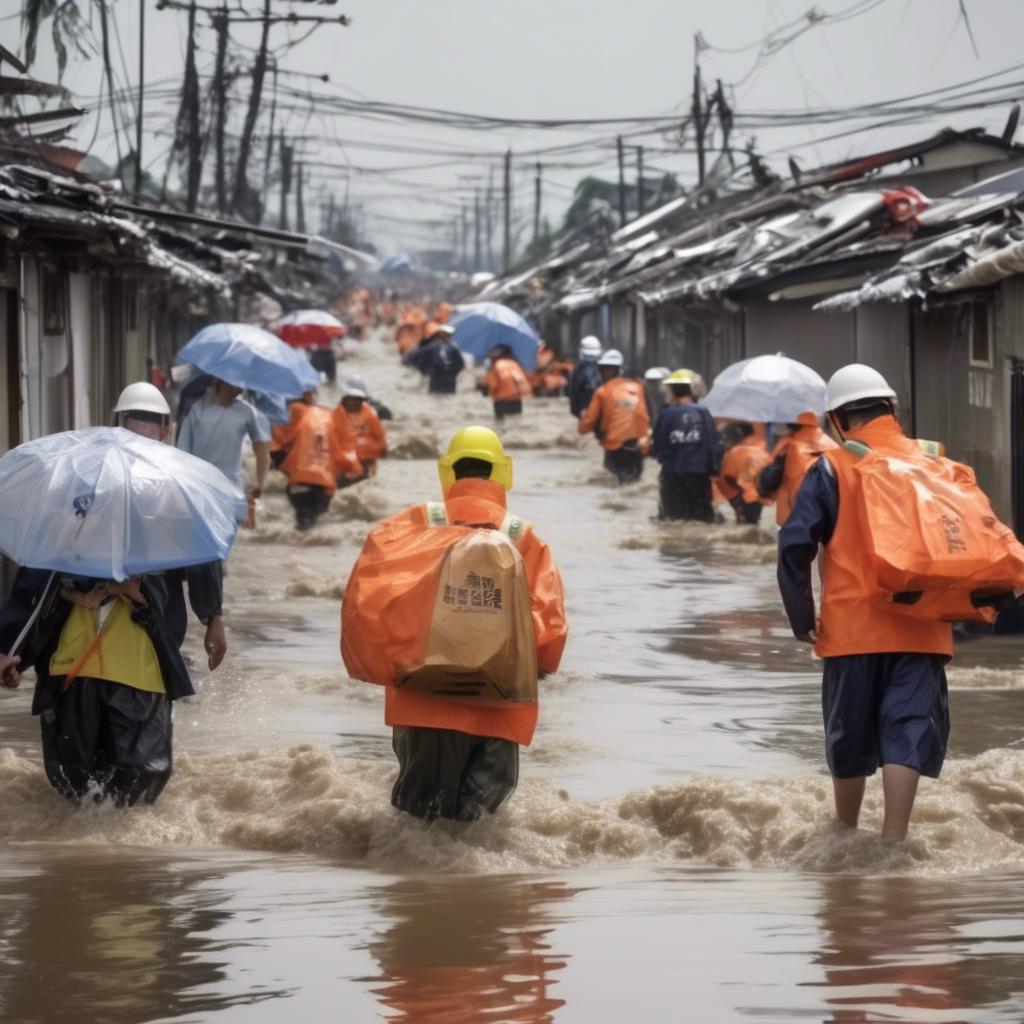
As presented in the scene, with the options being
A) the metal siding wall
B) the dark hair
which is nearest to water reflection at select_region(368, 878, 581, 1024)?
the dark hair

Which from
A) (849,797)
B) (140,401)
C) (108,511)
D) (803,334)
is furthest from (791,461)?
(803,334)

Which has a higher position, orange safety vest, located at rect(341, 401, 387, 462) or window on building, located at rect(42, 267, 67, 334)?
window on building, located at rect(42, 267, 67, 334)

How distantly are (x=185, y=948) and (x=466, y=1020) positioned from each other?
1.11 metres

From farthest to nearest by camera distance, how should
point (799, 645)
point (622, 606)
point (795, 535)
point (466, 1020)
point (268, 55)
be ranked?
point (268, 55), point (622, 606), point (799, 645), point (795, 535), point (466, 1020)

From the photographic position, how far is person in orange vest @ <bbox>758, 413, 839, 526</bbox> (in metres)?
12.7

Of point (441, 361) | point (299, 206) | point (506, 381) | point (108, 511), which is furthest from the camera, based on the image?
point (299, 206)

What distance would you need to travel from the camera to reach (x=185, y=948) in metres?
5.65

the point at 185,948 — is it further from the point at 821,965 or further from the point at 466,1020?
the point at 821,965

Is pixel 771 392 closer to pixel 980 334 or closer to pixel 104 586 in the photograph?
pixel 980 334

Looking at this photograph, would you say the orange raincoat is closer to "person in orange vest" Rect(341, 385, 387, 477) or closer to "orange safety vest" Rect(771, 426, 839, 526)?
"orange safety vest" Rect(771, 426, 839, 526)

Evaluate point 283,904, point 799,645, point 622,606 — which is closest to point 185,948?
point 283,904

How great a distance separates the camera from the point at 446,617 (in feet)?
22.9

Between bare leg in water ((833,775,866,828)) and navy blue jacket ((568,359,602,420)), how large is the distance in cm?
2464

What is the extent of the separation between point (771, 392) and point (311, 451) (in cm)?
537
